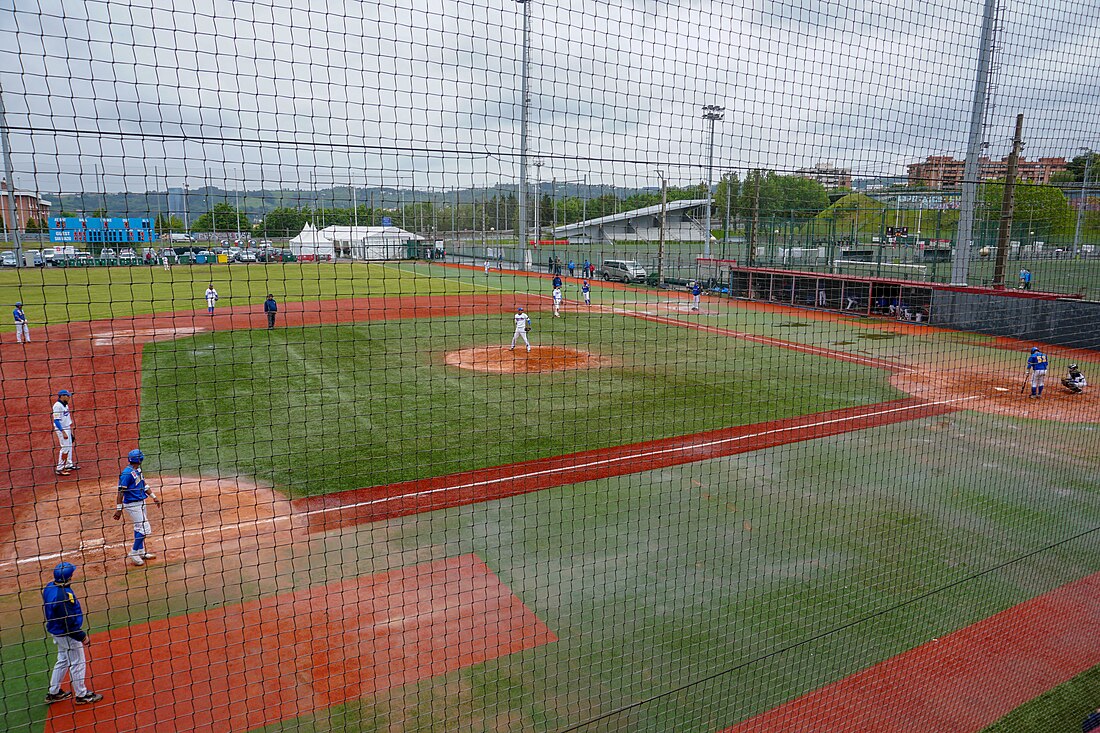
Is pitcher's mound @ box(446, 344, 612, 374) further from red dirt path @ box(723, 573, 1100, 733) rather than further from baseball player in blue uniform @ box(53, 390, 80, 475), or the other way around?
red dirt path @ box(723, 573, 1100, 733)

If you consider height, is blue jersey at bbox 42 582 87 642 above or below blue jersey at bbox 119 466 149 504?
below

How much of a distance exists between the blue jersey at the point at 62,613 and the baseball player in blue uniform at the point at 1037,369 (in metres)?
15.7

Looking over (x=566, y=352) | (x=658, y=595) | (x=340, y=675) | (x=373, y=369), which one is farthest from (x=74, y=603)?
(x=566, y=352)

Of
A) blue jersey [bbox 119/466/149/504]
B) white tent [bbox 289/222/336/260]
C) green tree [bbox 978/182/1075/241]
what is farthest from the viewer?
green tree [bbox 978/182/1075/241]

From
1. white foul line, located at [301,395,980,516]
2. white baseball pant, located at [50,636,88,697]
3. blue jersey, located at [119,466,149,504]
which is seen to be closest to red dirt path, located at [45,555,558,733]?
white baseball pant, located at [50,636,88,697]

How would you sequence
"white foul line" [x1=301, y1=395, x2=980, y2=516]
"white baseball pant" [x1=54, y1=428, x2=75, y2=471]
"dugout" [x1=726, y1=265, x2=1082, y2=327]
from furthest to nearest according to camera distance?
"dugout" [x1=726, y1=265, x2=1082, y2=327]
"white baseball pant" [x1=54, y1=428, x2=75, y2=471]
"white foul line" [x1=301, y1=395, x2=980, y2=516]

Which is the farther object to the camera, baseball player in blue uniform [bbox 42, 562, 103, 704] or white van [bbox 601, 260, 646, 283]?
white van [bbox 601, 260, 646, 283]

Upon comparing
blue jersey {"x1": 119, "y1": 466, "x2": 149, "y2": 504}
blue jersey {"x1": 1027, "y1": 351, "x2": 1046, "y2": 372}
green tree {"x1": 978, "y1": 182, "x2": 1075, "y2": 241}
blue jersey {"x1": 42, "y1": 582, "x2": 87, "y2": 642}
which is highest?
green tree {"x1": 978, "y1": 182, "x2": 1075, "y2": 241}

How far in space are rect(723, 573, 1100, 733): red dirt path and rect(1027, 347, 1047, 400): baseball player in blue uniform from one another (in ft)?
27.9

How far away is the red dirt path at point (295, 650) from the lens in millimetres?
5234

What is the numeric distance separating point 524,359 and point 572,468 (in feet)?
25.6

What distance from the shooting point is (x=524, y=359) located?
17.9 metres

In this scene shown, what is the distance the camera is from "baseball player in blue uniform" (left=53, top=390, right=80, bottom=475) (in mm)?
9727

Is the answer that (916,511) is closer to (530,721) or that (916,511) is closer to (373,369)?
(530,721)
